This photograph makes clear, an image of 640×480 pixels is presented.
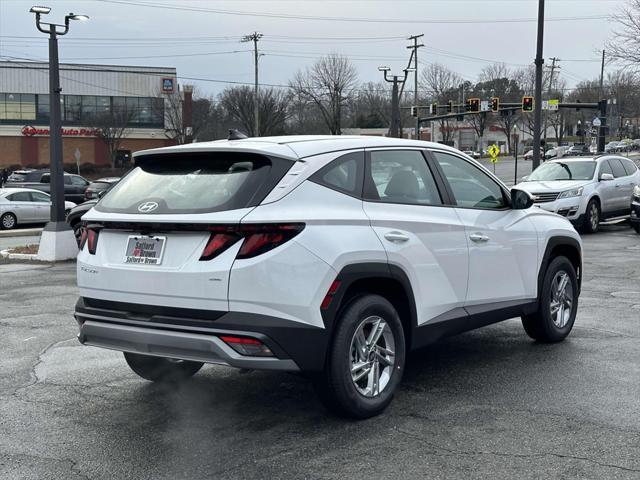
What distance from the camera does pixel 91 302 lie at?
5.01m

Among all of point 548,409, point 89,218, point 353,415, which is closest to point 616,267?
point 548,409

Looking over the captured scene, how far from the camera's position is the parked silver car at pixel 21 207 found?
26.2 m

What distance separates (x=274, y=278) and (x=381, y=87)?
81.6 metres

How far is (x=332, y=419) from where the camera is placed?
16.5ft

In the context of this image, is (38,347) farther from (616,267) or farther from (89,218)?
(616,267)

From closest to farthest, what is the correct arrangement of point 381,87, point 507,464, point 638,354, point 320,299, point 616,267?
point 507,464 < point 320,299 < point 638,354 < point 616,267 < point 381,87

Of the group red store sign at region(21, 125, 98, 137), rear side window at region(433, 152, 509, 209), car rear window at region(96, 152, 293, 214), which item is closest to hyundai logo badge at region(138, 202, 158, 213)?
car rear window at region(96, 152, 293, 214)

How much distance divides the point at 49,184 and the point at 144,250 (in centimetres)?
3387

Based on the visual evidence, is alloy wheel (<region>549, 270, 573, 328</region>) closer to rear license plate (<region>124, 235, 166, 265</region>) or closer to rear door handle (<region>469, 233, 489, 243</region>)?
rear door handle (<region>469, 233, 489, 243</region>)

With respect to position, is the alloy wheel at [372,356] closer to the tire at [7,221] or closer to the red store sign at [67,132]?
the tire at [7,221]

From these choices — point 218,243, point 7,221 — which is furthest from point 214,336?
point 7,221

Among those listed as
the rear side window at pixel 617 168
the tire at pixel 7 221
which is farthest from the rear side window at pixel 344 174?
the tire at pixel 7 221

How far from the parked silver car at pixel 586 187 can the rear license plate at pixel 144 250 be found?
1428 centimetres

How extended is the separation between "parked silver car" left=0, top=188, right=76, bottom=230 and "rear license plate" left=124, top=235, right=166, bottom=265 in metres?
22.2
